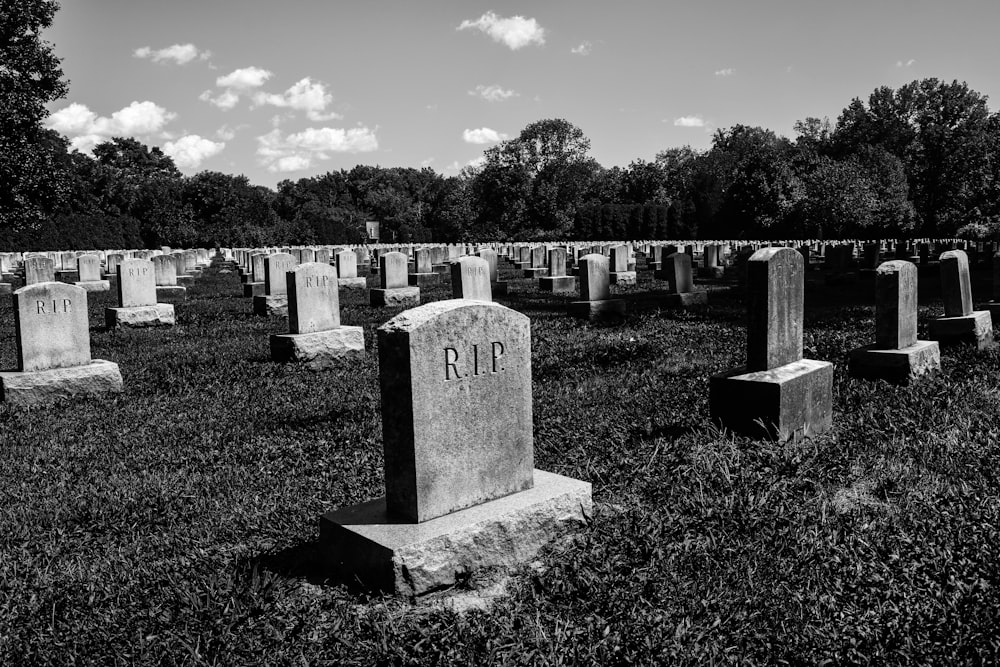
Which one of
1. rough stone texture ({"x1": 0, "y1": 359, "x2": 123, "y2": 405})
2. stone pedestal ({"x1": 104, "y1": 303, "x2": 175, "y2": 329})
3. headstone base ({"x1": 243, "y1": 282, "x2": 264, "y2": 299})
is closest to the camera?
rough stone texture ({"x1": 0, "y1": 359, "x2": 123, "y2": 405})

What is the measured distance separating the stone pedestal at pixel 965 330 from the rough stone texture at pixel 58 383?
378 inches

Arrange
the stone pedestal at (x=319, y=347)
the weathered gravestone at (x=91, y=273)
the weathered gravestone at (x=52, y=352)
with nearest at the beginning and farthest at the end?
the weathered gravestone at (x=52, y=352) → the stone pedestal at (x=319, y=347) → the weathered gravestone at (x=91, y=273)

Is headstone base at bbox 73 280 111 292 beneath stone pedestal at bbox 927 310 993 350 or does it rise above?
above

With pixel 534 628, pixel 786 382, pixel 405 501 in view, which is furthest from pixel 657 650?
pixel 786 382

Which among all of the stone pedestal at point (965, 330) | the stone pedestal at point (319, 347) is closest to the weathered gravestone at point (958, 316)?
the stone pedestal at point (965, 330)

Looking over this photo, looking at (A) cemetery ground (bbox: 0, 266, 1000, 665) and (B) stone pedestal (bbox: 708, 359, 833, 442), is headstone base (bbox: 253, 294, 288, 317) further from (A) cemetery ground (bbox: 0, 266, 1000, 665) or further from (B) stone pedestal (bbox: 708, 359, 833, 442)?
(B) stone pedestal (bbox: 708, 359, 833, 442)

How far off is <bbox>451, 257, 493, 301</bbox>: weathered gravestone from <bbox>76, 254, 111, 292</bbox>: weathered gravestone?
14772 mm

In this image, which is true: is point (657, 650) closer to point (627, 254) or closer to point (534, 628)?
point (534, 628)

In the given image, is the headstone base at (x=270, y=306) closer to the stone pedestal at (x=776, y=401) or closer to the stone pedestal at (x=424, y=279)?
the stone pedestal at (x=424, y=279)

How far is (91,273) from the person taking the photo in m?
23.4

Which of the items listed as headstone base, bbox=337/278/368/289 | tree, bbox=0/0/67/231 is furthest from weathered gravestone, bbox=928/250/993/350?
tree, bbox=0/0/67/231

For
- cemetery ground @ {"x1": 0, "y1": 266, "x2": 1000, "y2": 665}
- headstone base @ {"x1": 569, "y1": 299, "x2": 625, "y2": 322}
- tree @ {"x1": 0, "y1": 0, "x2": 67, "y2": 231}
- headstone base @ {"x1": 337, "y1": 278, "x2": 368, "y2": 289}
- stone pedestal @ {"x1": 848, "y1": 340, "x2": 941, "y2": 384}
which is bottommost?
cemetery ground @ {"x1": 0, "y1": 266, "x2": 1000, "y2": 665}

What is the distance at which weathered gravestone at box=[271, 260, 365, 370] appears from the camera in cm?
1027

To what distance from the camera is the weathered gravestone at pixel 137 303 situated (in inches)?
565
